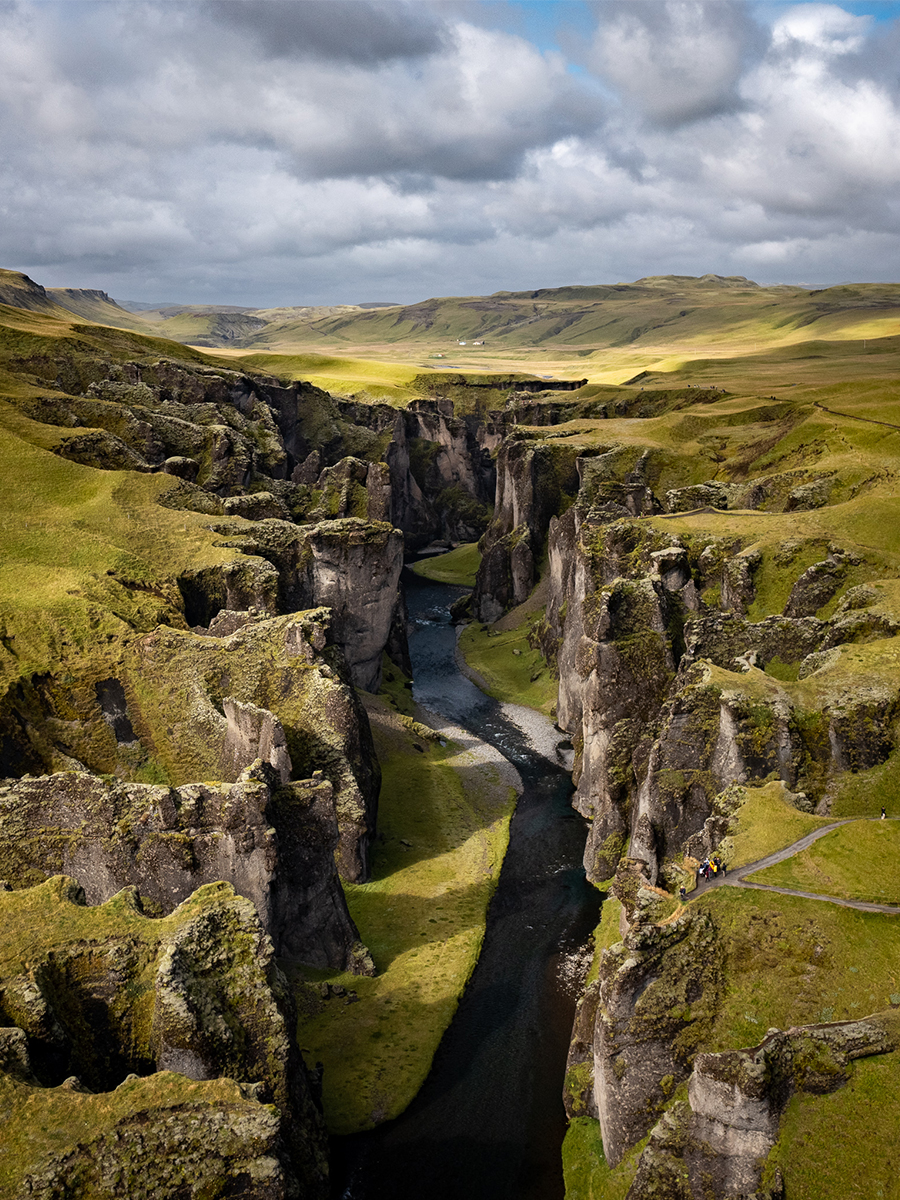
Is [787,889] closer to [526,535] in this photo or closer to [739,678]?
[739,678]

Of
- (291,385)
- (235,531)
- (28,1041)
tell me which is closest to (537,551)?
(235,531)

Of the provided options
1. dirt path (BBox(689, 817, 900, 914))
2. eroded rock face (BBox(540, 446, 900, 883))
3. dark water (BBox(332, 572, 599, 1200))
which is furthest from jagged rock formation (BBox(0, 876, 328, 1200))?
eroded rock face (BBox(540, 446, 900, 883))

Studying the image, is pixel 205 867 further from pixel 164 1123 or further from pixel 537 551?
pixel 537 551

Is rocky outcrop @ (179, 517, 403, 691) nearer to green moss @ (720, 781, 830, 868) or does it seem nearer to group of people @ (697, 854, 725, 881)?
green moss @ (720, 781, 830, 868)

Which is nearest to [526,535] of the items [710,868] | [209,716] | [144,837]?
[209,716]

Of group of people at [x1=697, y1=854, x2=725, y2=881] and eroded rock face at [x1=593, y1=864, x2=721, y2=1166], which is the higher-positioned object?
group of people at [x1=697, y1=854, x2=725, y2=881]
